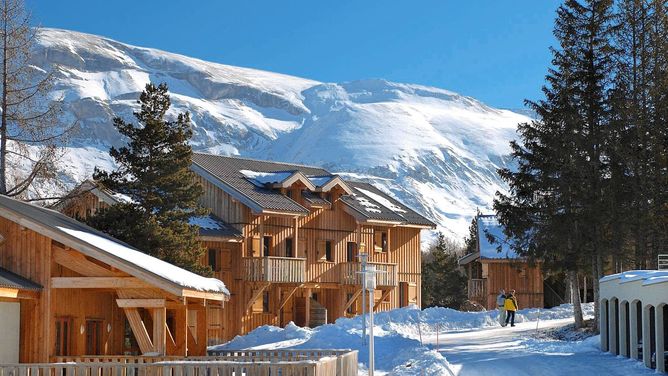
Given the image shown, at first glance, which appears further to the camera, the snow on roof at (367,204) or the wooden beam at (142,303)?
the snow on roof at (367,204)

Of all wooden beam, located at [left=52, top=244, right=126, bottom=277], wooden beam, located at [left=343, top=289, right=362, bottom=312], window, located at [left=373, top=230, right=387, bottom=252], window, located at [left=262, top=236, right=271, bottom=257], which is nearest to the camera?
wooden beam, located at [left=52, top=244, right=126, bottom=277]

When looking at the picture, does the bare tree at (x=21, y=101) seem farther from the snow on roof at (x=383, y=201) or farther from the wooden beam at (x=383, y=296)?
the snow on roof at (x=383, y=201)

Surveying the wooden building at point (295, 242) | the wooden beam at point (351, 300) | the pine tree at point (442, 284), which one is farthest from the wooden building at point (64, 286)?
the pine tree at point (442, 284)

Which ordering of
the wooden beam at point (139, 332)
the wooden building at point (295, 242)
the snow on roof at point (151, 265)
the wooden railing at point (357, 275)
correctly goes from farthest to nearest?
the wooden railing at point (357, 275) → the wooden building at point (295, 242) → the wooden beam at point (139, 332) → the snow on roof at point (151, 265)

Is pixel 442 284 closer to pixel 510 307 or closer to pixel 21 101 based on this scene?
pixel 510 307

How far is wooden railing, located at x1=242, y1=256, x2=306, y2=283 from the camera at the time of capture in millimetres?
47719

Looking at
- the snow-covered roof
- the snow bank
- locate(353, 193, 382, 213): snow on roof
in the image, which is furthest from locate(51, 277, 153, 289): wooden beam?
locate(353, 193, 382, 213): snow on roof

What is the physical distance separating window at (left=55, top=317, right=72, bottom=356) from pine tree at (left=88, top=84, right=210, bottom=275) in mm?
10570

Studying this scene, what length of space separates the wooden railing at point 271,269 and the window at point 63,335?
2267 centimetres

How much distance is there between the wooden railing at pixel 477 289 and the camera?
65688 mm

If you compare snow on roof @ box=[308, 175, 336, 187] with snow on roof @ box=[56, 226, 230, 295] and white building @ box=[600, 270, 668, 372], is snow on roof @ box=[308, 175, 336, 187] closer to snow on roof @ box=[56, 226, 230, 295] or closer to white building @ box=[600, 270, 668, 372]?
white building @ box=[600, 270, 668, 372]

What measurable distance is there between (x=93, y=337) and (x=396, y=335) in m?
11.5

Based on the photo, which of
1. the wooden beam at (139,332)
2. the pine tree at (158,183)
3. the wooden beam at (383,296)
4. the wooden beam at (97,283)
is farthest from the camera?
the wooden beam at (383,296)

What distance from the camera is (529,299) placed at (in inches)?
2486
